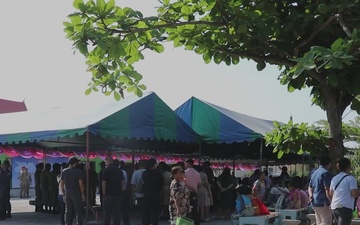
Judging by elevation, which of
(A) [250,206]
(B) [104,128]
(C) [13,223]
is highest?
(B) [104,128]

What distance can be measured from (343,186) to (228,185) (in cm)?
661

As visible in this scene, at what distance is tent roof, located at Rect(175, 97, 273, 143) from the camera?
14.0 metres

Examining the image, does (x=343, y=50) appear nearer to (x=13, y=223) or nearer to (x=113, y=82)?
(x=113, y=82)

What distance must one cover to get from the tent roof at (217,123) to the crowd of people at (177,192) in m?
0.92

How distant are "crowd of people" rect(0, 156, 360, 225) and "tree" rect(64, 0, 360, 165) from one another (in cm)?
94

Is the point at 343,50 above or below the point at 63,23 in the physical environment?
below

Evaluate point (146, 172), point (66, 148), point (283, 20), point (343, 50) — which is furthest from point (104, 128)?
point (66, 148)

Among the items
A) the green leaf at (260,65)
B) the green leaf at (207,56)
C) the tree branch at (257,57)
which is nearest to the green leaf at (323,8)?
the tree branch at (257,57)

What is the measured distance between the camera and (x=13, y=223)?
13375mm

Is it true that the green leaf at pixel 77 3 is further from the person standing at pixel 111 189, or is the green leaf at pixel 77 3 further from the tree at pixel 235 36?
the person standing at pixel 111 189

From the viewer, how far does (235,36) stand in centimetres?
645

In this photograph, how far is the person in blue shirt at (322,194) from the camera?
8094 millimetres

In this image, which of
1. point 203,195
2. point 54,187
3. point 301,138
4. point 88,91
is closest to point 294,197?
point 203,195

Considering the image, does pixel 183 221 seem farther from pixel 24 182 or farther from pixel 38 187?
pixel 24 182
